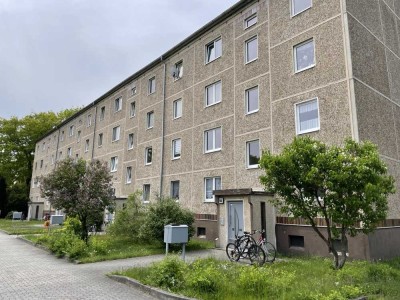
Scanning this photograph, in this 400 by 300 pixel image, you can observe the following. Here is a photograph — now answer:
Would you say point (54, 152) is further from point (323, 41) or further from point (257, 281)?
point (257, 281)

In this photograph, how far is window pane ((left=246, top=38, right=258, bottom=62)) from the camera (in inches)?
706

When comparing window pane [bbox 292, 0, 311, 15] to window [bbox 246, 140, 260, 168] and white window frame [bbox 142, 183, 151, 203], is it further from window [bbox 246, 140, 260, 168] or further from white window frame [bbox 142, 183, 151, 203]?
white window frame [bbox 142, 183, 151, 203]

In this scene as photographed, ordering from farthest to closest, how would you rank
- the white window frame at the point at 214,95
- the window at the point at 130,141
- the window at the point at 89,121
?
the window at the point at 89,121 → the window at the point at 130,141 → the white window frame at the point at 214,95

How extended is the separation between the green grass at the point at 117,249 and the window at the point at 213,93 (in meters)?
8.45

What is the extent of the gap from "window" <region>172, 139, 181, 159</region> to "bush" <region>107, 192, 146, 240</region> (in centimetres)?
558

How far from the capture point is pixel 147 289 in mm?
7855

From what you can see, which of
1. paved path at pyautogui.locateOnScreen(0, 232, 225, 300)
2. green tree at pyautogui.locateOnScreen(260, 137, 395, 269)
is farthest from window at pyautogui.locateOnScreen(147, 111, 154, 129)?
green tree at pyautogui.locateOnScreen(260, 137, 395, 269)

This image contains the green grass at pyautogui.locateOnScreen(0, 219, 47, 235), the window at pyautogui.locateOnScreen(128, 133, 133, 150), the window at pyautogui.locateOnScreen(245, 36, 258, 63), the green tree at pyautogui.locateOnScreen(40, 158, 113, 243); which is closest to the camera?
the green tree at pyautogui.locateOnScreen(40, 158, 113, 243)

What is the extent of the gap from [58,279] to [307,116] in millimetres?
11296

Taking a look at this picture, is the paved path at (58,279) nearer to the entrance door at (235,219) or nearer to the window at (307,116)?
the entrance door at (235,219)

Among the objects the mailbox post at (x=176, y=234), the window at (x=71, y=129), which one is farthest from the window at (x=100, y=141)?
the mailbox post at (x=176, y=234)

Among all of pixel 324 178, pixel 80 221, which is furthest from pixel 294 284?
pixel 80 221

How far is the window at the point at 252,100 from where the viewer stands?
683 inches

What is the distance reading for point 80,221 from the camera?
16.2 metres
